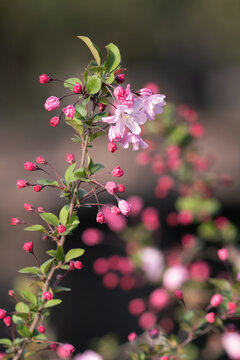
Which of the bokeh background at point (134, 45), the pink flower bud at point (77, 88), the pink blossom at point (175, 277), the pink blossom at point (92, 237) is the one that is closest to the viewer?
the pink flower bud at point (77, 88)

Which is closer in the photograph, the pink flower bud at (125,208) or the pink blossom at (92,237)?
the pink flower bud at (125,208)

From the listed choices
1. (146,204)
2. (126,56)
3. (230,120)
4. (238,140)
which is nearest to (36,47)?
(126,56)

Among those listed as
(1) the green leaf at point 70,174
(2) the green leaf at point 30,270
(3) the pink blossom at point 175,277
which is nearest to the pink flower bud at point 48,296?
(2) the green leaf at point 30,270

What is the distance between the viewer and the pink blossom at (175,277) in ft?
4.76

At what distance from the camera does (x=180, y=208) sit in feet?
5.45

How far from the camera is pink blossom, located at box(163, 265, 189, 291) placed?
57.2 inches

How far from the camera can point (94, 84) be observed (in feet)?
2.04

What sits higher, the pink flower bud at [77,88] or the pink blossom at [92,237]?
the pink flower bud at [77,88]

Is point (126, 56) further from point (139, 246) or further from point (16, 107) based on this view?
point (139, 246)

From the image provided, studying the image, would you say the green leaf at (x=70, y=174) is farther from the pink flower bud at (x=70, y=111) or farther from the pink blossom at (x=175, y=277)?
the pink blossom at (x=175, y=277)

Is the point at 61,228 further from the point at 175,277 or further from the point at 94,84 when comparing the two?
the point at 175,277

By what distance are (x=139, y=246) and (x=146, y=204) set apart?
5.37 ft

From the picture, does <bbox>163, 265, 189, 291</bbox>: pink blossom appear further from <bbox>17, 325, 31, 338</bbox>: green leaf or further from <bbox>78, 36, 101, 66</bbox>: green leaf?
<bbox>78, 36, 101, 66</bbox>: green leaf

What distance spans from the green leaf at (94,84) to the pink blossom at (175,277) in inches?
36.2
